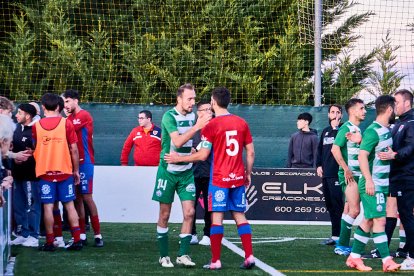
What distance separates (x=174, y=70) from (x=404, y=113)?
13698mm

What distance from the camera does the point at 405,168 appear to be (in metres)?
10.3

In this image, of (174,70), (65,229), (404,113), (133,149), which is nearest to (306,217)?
(133,149)

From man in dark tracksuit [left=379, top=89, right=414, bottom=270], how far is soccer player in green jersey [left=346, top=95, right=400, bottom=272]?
22 centimetres

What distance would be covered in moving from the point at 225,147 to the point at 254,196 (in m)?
7.41

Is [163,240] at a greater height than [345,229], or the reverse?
[163,240]

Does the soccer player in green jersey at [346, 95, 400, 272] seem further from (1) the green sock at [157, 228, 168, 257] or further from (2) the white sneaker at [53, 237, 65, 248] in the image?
(2) the white sneaker at [53, 237, 65, 248]

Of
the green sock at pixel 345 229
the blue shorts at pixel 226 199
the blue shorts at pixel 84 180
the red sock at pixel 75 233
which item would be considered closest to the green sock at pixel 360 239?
the green sock at pixel 345 229

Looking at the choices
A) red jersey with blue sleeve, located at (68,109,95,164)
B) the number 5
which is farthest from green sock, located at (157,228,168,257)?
red jersey with blue sleeve, located at (68,109,95,164)

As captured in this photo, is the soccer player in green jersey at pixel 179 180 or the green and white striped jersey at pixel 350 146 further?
the green and white striped jersey at pixel 350 146

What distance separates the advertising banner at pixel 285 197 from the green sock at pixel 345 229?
17.9 ft

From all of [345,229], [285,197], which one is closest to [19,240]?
[345,229]

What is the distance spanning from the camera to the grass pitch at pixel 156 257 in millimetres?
9617

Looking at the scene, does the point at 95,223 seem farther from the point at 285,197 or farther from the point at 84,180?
the point at 285,197

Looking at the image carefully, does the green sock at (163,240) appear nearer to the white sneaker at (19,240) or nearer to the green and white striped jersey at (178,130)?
the green and white striped jersey at (178,130)
